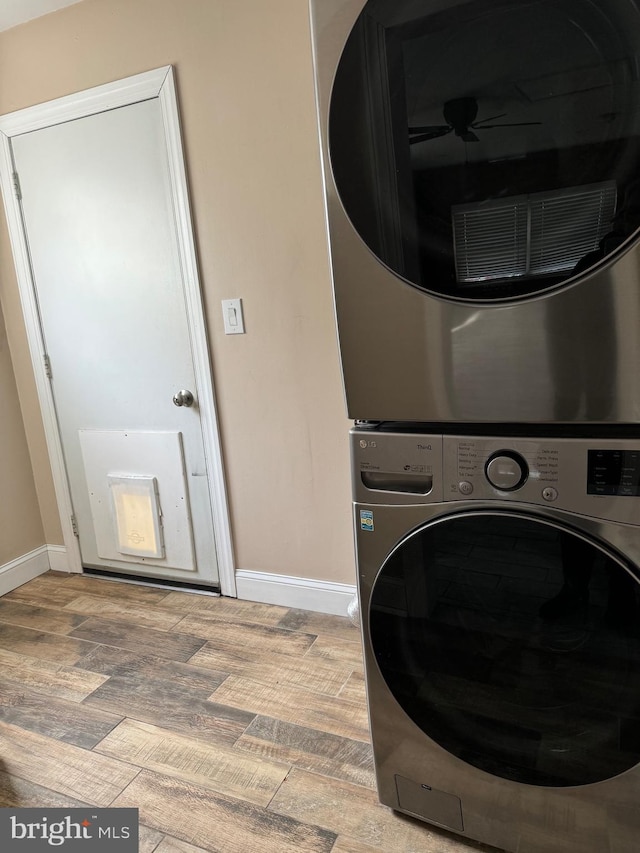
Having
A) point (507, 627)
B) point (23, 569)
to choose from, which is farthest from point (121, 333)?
point (507, 627)

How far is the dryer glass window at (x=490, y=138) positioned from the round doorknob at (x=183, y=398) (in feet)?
4.47

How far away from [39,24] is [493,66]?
6.94 feet

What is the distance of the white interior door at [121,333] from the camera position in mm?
2107

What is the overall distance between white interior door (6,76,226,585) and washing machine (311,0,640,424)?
50.7 inches

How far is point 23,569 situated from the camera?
260cm

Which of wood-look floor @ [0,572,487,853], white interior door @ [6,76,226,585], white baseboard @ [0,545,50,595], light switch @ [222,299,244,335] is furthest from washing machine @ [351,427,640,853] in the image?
white baseboard @ [0,545,50,595]

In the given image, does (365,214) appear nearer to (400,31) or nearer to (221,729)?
(400,31)

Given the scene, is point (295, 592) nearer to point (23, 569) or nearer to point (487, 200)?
point (23, 569)

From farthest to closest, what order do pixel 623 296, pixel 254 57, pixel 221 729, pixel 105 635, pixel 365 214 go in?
1. pixel 105 635
2. pixel 254 57
3. pixel 221 729
4. pixel 365 214
5. pixel 623 296

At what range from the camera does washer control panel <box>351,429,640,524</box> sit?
2.93ft

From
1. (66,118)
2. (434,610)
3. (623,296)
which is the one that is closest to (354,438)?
(434,610)

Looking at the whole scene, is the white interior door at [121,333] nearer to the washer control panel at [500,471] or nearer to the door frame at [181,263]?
the door frame at [181,263]

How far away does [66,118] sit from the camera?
2.15 m

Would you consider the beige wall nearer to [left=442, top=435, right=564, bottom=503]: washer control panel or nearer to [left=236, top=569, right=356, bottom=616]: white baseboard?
[left=236, top=569, right=356, bottom=616]: white baseboard
